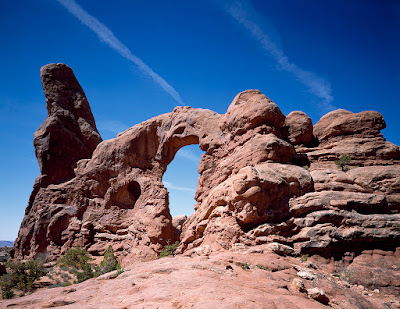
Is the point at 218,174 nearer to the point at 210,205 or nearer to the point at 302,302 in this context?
the point at 210,205

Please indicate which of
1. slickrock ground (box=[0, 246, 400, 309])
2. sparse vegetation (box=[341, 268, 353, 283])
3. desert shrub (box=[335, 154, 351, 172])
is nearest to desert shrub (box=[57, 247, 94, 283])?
slickrock ground (box=[0, 246, 400, 309])

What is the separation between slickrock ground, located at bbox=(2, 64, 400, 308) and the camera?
628cm

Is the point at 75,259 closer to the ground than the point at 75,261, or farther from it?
farther from it

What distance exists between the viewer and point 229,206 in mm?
11875

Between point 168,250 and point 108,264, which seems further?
point 168,250

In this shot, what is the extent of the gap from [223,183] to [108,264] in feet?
30.1

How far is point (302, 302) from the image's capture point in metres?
5.42

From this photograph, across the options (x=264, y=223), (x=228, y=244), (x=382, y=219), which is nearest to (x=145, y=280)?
(x=228, y=244)

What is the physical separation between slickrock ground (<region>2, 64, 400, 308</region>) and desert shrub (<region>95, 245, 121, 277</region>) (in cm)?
114

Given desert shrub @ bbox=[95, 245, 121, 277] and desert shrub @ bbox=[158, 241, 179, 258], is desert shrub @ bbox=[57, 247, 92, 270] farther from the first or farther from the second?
desert shrub @ bbox=[158, 241, 179, 258]

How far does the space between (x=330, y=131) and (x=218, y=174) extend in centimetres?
782

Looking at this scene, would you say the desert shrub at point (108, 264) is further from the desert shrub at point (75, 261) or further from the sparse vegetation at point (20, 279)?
the sparse vegetation at point (20, 279)

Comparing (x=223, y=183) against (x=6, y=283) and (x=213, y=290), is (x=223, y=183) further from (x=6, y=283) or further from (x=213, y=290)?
(x=6, y=283)

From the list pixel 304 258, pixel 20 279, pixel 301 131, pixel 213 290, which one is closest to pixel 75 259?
pixel 20 279
